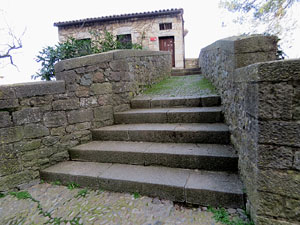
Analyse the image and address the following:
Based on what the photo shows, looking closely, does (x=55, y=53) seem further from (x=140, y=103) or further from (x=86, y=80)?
Answer: (x=140, y=103)

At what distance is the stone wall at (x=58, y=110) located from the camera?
7.79ft

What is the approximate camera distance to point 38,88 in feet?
8.32

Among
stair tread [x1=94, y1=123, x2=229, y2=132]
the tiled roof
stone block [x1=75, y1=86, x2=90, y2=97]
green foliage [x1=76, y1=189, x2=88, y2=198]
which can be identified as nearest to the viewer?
green foliage [x1=76, y1=189, x2=88, y2=198]

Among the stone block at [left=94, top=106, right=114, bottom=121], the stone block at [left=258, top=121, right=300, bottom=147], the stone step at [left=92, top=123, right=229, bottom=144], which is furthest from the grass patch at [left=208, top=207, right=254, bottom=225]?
the stone block at [left=94, top=106, right=114, bottom=121]

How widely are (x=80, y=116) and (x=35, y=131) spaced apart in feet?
2.19

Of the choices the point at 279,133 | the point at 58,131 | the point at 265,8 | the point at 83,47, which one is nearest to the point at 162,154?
the point at 279,133

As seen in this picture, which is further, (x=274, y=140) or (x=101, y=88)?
(x=101, y=88)

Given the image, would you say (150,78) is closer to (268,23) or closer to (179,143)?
(179,143)

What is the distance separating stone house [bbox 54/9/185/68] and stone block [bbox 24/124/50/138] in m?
8.95

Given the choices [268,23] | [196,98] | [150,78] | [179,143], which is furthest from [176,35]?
[179,143]

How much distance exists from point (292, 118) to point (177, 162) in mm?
1334

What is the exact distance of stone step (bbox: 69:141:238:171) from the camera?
2.07 m

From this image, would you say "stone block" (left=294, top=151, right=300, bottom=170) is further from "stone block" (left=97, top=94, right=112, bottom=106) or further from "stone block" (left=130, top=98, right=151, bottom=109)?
"stone block" (left=97, top=94, right=112, bottom=106)

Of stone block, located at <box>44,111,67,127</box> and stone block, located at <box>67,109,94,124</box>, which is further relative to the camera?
stone block, located at <box>67,109,94,124</box>
